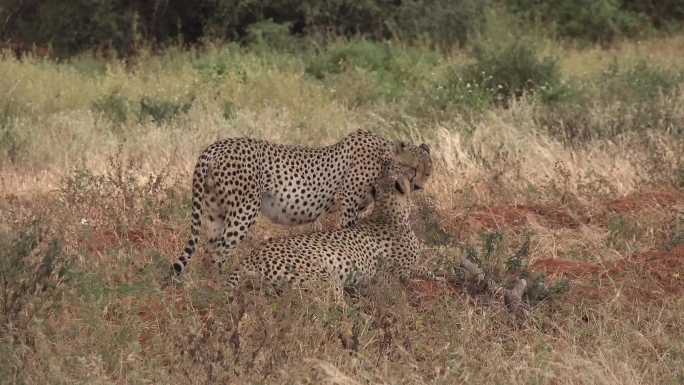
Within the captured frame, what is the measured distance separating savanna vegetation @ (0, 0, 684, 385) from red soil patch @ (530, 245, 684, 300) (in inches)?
0.6

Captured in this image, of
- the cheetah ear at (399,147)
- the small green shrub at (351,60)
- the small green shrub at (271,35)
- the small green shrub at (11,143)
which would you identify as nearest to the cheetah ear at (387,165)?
the cheetah ear at (399,147)

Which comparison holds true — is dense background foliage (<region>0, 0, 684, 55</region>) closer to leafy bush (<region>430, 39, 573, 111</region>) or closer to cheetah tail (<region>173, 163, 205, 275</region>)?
leafy bush (<region>430, 39, 573, 111</region>)

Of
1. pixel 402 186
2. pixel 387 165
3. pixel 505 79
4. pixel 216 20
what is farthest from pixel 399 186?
pixel 216 20

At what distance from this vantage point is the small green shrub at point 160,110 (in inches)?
428

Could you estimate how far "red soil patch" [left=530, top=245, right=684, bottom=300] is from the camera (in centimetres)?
541

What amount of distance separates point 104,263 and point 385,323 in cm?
182

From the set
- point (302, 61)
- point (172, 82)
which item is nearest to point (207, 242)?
point (172, 82)

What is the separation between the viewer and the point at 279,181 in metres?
6.12

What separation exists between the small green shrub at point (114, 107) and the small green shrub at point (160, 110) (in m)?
0.18

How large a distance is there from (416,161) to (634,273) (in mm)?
1322

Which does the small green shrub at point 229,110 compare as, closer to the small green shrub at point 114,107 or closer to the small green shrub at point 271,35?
the small green shrub at point 114,107

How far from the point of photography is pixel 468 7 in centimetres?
1972

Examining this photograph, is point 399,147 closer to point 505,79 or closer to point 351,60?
point 505,79

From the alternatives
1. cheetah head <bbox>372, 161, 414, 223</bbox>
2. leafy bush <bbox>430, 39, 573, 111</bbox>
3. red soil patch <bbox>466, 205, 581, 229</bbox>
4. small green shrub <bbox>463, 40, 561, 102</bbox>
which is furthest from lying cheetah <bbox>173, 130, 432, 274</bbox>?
small green shrub <bbox>463, 40, 561, 102</bbox>
